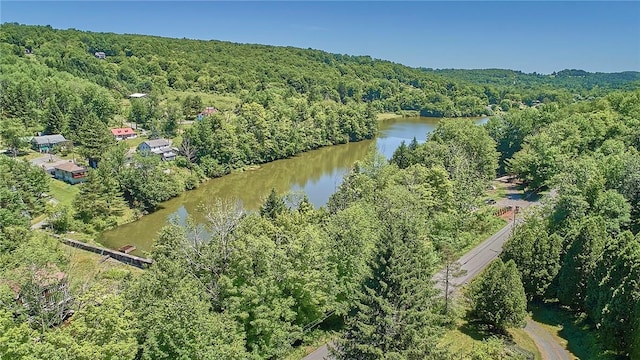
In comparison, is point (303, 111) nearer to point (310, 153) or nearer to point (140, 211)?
point (310, 153)

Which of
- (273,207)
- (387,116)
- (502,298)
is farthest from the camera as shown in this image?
(387,116)

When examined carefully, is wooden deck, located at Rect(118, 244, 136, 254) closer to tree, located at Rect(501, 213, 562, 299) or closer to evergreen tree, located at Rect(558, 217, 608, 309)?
tree, located at Rect(501, 213, 562, 299)

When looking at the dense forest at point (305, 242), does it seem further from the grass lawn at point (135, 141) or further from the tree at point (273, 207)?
the grass lawn at point (135, 141)

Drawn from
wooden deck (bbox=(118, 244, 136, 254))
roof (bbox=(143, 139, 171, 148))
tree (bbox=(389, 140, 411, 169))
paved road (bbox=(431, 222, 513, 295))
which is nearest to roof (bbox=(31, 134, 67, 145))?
roof (bbox=(143, 139, 171, 148))

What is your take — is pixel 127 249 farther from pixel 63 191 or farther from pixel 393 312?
pixel 393 312

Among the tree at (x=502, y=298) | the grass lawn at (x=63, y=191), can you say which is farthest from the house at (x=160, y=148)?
the tree at (x=502, y=298)

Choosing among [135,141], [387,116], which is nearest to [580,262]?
[135,141]
